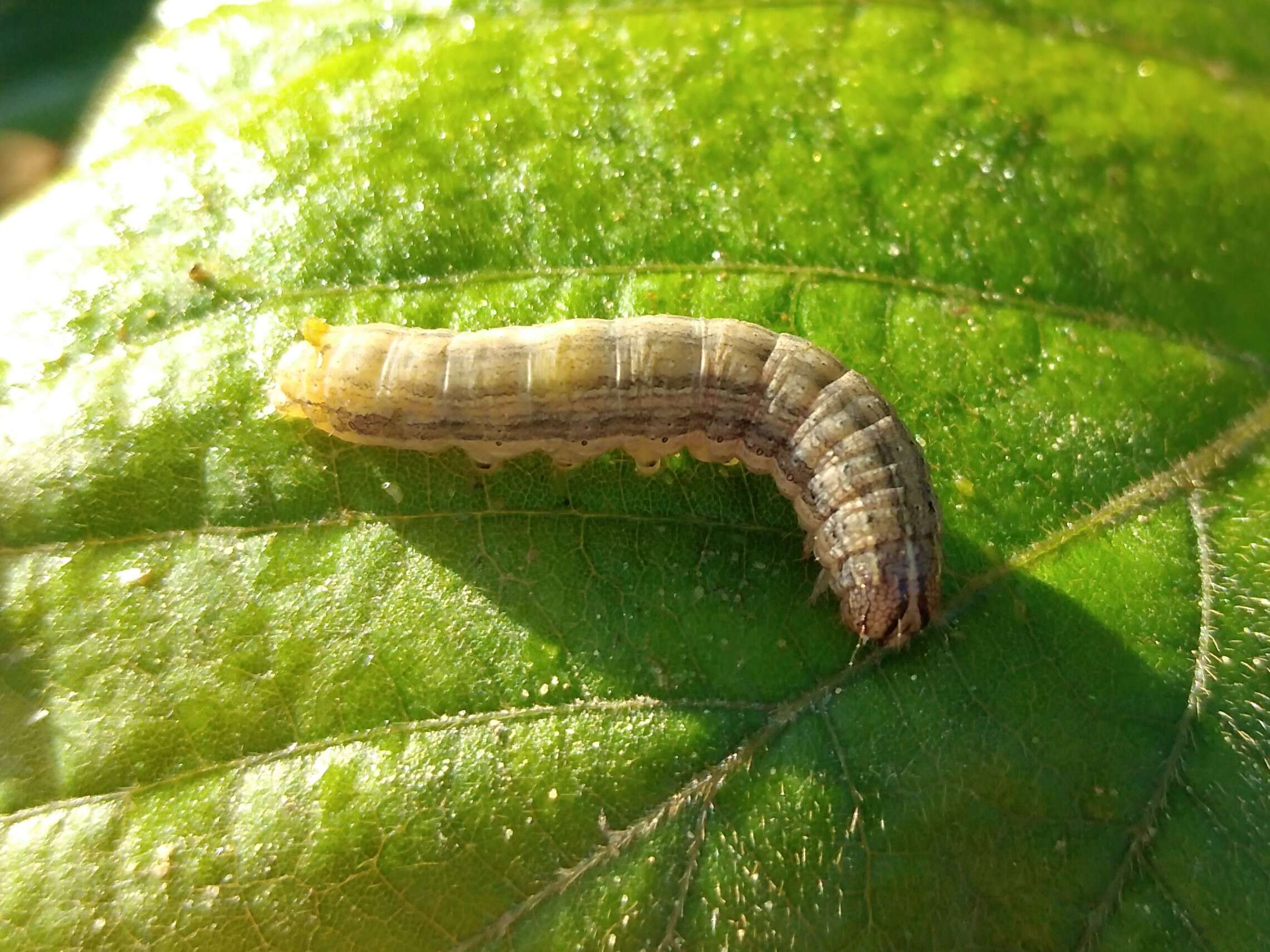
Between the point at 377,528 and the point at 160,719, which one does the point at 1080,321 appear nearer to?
the point at 377,528

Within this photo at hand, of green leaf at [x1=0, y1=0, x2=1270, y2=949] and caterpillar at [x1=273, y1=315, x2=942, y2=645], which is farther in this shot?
caterpillar at [x1=273, y1=315, x2=942, y2=645]

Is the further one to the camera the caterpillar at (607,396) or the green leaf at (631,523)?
the caterpillar at (607,396)

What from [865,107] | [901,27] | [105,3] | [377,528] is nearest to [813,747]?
[377,528]

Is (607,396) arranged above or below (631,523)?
above
